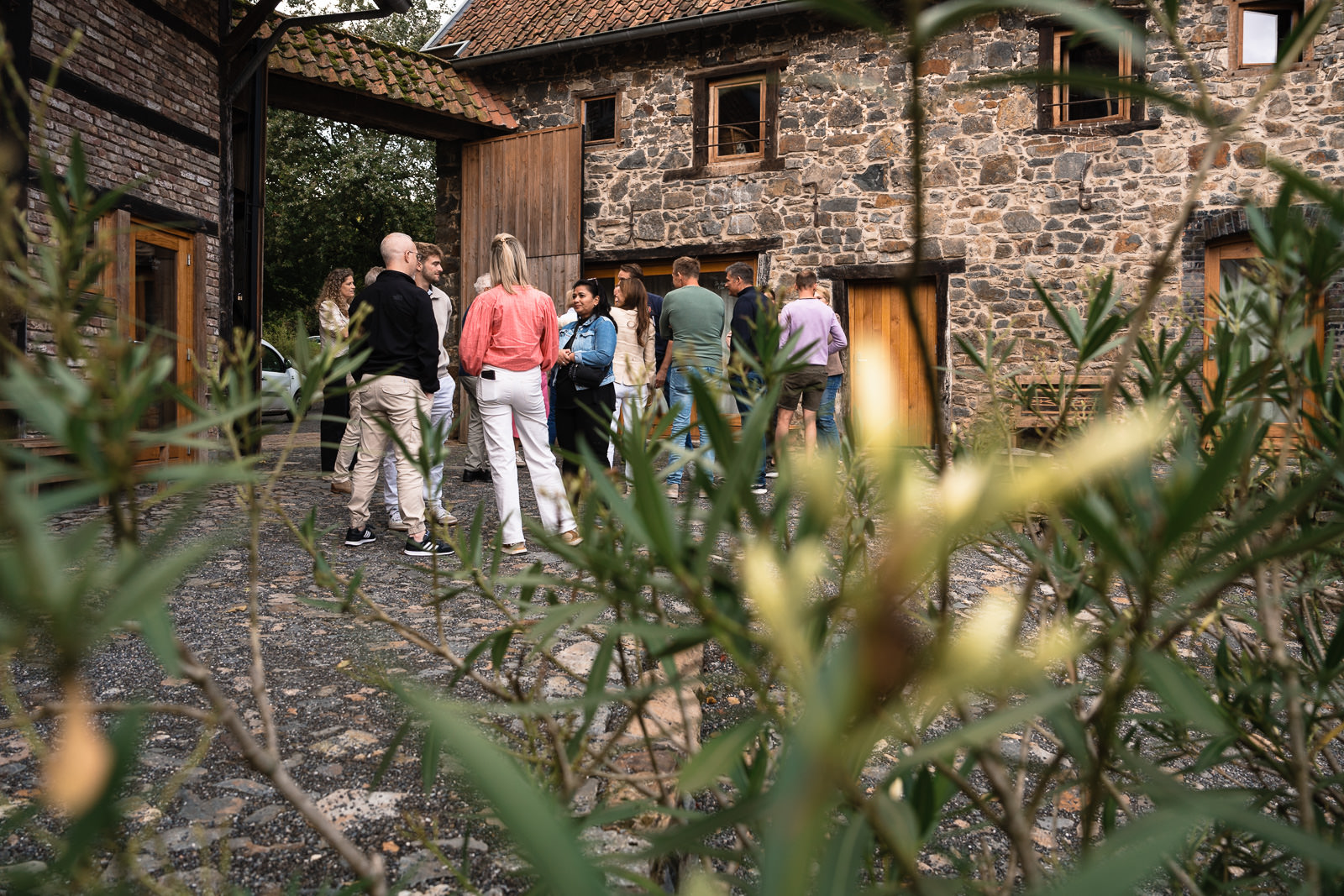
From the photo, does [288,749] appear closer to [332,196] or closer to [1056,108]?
[1056,108]

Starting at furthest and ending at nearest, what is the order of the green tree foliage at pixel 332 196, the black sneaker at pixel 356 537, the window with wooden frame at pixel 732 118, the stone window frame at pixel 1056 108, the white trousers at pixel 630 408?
1. the green tree foliage at pixel 332 196
2. the window with wooden frame at pixel 732 118
3. the stone window frame at pixel 1056 108
4. the black sneaker at pixel 356 537
5. the white trousers at pixel 630 408

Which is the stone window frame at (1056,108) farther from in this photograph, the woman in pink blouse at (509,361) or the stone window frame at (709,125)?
the woman in pink blouse at (509,361)

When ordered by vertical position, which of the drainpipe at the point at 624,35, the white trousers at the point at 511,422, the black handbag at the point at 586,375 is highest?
the drainpipe at the point at 624,35

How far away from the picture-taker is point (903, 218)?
9.12 metres

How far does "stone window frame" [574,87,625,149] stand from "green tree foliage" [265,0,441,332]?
990 cm

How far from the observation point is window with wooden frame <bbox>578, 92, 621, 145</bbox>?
1067cm

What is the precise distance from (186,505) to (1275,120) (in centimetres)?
1023

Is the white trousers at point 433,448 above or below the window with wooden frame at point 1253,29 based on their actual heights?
below

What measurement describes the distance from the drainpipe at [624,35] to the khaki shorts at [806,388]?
3888 millimetres

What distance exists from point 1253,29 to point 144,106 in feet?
31.6

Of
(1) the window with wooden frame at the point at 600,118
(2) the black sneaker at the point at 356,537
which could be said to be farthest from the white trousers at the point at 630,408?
(1) the window with wooden frame at the point at 600,118

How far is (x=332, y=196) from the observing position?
1930 centimetres

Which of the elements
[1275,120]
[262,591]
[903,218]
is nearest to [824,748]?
[262,591]

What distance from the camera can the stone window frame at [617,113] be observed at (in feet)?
34.8
